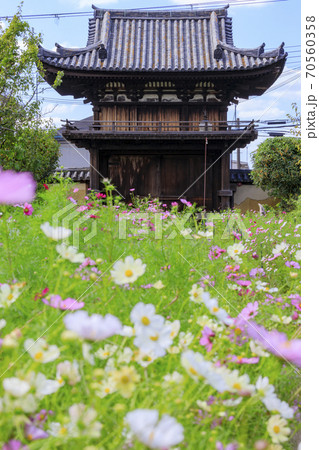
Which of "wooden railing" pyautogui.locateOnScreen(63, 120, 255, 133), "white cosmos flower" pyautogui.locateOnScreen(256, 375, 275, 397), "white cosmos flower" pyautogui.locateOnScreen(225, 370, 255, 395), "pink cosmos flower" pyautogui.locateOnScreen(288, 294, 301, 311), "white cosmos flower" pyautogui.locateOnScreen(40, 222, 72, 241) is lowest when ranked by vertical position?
"white cosmos flower" pyautogui.locateOnScreen(256, 375, 275, 397)

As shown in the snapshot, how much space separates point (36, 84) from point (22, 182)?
5.34 meters

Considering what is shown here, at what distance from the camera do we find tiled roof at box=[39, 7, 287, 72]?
796cm

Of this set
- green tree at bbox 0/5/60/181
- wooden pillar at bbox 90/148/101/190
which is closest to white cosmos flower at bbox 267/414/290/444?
green tree at bbox 0/5/60/181

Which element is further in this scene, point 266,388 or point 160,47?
point 160,47

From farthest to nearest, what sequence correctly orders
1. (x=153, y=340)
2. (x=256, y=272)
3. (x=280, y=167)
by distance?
1. (x=280, y=167)
2. (x=256, y=272)
3. (x=153, y=340)

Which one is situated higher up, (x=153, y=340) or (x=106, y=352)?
(x=153, y=340)

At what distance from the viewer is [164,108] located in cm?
850

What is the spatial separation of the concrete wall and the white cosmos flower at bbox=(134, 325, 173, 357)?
506 inches

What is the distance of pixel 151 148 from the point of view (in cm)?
835

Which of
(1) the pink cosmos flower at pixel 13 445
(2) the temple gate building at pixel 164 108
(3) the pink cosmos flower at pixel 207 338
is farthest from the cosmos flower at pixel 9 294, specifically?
(2) the temple gate building at pixel 164 108

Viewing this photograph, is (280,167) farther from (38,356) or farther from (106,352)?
(38,356)

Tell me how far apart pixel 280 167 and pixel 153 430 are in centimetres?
1124

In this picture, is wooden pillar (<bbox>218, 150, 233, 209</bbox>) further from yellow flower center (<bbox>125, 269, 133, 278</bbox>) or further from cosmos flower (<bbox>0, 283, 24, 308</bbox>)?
cosmos flower (<bbox>0, 283, 24, 308</bbox>)

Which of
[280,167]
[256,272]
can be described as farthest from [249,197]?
[256,272]
